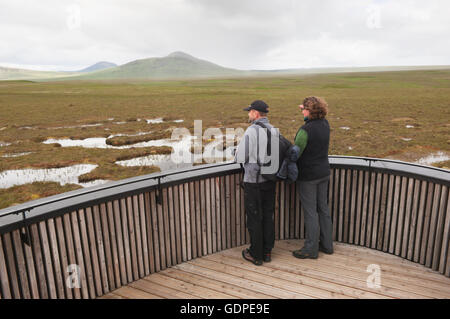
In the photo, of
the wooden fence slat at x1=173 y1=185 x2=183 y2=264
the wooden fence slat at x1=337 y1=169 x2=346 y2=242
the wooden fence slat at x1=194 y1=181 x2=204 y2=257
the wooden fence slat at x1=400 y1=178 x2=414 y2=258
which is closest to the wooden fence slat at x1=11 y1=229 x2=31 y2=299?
the wooden fence slat at x1=173 y1=185 x2=183 y2=264

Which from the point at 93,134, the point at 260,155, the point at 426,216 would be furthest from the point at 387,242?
the point at 93,134

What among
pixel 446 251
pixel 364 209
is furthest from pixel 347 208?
pixel 446 251

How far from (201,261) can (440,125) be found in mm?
23437

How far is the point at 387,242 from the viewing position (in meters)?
4.24

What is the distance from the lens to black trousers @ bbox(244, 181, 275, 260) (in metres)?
3.85

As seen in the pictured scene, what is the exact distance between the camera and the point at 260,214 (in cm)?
391

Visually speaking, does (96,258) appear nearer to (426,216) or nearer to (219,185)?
(219,185)

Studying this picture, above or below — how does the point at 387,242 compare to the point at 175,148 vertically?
above

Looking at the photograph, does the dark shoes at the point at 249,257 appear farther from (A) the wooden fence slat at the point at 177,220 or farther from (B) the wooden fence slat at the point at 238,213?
(A) the wooden fence slat at the point at 177,220

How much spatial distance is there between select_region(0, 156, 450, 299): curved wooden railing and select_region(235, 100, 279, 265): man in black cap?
1.50 ft

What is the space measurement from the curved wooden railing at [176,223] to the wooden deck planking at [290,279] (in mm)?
148

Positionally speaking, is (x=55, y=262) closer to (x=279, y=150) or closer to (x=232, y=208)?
(x=232, y=208)

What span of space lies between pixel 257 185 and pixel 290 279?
1.13 metres

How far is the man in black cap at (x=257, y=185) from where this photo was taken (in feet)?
12.2
